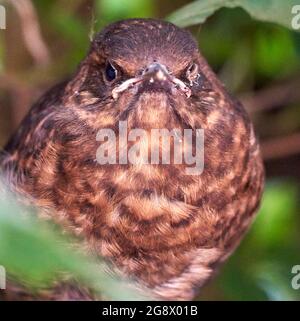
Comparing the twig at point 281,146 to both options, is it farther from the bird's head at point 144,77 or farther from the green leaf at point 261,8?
the green leaf at point 261,8

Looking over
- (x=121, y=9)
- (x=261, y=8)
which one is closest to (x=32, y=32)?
(x=121, y=9)

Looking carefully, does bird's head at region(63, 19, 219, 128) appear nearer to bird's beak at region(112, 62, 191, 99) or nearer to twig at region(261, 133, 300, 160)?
bird's beak at region(112, 62, 191, 99)

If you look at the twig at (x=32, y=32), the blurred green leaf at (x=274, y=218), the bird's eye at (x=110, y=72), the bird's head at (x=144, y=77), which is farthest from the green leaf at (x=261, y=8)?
the twig at (x=32, y=32)

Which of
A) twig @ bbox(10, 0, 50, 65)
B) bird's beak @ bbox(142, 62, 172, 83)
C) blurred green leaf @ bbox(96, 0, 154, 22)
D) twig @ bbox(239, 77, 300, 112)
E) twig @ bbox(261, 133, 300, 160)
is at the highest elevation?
twig @ bbox(10, 0, 50, 65)

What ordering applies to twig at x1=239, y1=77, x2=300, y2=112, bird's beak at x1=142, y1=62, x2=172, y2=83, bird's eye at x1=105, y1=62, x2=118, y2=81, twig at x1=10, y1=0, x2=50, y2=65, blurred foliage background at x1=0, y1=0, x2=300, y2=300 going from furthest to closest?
twig at x1=239, y1=77, x2=300, y2=112, twig at x1=10, y1=0, x2=50, y2=65, blurred foliage background at x1=0, y1=0, x2=300, y2=300, bird's eye at x1=105, y1=62, x2=118, y2=81, bird's beak at x1=142, y1=62, x2=172, y2=83

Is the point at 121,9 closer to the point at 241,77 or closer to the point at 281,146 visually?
the point at 241,77

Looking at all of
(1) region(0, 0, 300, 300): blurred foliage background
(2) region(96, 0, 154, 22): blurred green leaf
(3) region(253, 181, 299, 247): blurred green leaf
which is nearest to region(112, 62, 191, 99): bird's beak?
(1) region(0, 0, 300, 300): blurred foliage background

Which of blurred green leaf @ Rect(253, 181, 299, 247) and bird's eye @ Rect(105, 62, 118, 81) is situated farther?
blurred green leaf @ Rect(253, 181, 299, 247)
